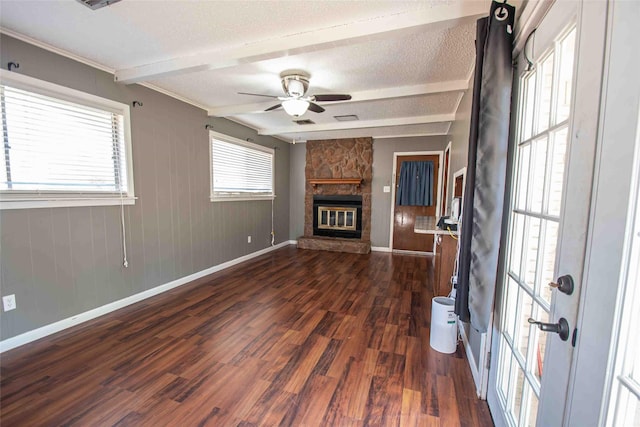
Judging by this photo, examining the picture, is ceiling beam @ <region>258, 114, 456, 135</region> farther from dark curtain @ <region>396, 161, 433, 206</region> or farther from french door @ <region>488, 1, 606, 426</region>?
french door @ <region>488, 1, 606, 426</region>

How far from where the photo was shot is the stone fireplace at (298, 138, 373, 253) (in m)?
5.70

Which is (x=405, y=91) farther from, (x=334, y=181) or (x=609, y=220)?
(x=334, y=181)

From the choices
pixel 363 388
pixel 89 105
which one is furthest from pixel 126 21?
pixel 363 388

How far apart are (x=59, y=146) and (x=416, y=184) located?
525 centimetres

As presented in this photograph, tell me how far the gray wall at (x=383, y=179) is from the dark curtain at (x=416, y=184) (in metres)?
0.28

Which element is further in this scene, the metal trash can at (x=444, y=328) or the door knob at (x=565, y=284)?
the metal trash can at (x=444, y=328)

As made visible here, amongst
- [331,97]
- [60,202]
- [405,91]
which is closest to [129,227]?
[60,202]

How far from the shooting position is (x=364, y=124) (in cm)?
436

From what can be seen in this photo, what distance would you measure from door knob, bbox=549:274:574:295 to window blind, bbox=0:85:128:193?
340 cm

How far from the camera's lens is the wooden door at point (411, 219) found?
17.5 feet

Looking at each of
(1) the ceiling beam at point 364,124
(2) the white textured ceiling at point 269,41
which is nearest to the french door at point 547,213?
(2) the white textured ceiling at point 269,41

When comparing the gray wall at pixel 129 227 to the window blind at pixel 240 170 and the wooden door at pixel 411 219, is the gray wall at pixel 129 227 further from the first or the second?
the wooden door at pixel 411 219

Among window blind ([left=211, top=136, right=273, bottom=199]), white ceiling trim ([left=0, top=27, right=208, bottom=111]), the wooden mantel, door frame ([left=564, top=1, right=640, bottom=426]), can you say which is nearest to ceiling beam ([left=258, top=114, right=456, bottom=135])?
window blind ([left=211, top=136, right=273, bottom=199])

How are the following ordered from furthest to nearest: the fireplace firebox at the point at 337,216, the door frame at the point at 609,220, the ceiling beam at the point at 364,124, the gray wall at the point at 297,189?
the gray wall at the point at 297,189 < the fireplace firebox at the point at 337,216 < the ceiling beam at the point at 364,124 < the door frame at the point at 609,220
